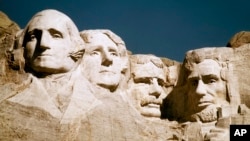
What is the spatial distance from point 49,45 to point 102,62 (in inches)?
35.1

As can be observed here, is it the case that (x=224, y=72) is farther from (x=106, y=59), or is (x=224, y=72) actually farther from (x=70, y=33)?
(x=70, y=33)

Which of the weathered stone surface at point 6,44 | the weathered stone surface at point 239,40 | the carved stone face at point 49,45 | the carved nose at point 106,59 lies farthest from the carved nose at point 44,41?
the weathered stone surface at point 239,40

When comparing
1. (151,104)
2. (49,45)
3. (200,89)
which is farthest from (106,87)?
(200,89)

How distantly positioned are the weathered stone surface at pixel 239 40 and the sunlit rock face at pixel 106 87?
0.06 feet

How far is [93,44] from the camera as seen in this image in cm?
903

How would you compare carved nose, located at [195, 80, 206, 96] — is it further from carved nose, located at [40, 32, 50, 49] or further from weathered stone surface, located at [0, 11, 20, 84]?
weathered stone surface, located at [0, 11, 20, 84]

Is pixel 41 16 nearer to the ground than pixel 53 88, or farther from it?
farther from it

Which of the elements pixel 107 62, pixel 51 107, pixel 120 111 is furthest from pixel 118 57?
pixel 51 107

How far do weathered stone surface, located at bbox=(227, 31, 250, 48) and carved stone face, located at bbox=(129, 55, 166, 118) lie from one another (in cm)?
105

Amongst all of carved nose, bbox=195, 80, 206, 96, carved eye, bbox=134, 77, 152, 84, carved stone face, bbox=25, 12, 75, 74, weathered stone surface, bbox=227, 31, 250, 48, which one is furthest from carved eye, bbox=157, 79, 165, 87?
carved stone face, bbox=25, 12, 75, 74

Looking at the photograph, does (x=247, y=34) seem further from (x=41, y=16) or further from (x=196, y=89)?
(x=41, y=16)

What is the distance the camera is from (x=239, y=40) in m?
9.78

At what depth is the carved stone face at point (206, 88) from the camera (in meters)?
9.22

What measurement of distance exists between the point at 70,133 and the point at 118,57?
1515 mm
